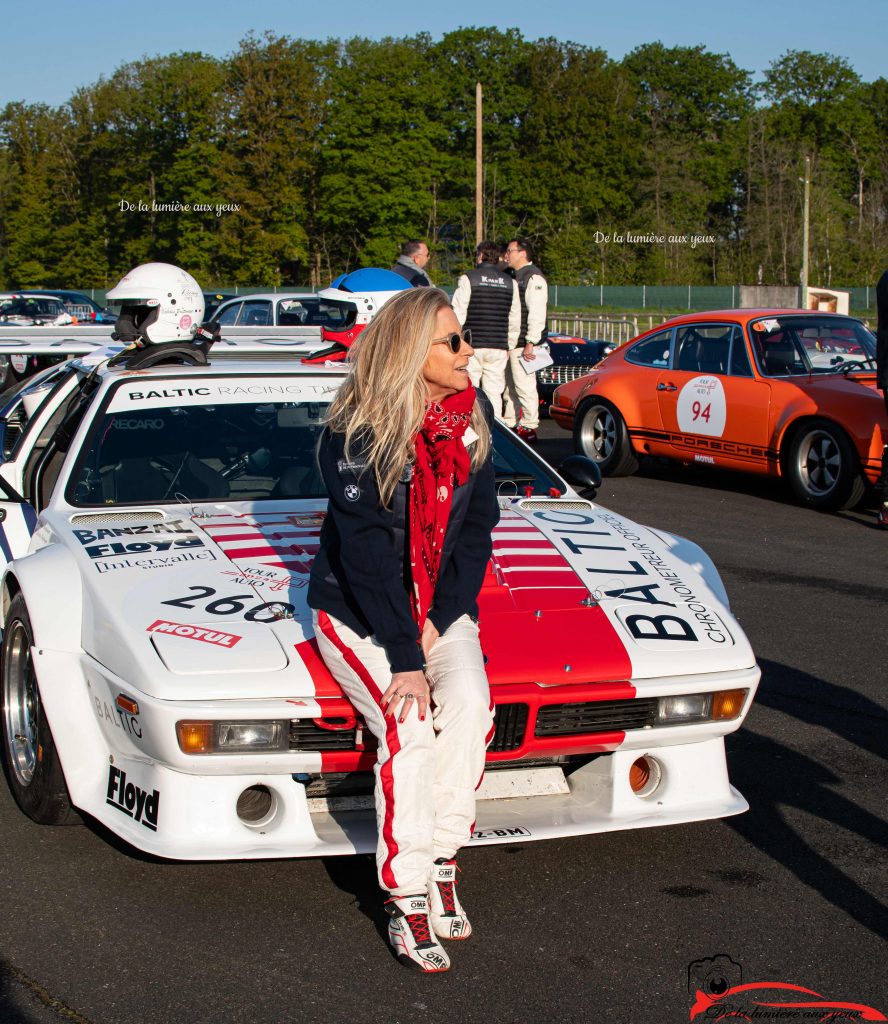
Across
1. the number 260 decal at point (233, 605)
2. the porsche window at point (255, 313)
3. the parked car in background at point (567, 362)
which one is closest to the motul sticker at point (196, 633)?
the number 260 decal at point (233, 605)

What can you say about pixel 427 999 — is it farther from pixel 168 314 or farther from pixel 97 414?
pixel 168 314

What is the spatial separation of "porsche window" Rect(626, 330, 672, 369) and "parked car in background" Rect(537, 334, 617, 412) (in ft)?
14.5

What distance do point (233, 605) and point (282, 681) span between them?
0.42m

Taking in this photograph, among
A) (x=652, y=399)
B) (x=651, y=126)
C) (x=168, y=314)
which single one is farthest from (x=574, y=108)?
(x=168, y=314)

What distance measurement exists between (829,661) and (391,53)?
72331 mm

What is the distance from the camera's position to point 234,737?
3.18 metres

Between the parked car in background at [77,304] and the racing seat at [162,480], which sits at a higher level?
the parked car in background at [77,304]

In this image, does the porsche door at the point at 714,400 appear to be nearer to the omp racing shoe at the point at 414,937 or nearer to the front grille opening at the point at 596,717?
the front grille opening at the point at 596,717

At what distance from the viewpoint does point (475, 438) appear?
11.1 ft

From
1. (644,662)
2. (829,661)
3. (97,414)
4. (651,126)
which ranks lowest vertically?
(829,661)

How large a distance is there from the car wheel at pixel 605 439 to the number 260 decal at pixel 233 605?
25.0 feet

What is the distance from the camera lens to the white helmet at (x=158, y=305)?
18.6 ft

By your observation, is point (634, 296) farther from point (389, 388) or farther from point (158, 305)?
point (389, 388)

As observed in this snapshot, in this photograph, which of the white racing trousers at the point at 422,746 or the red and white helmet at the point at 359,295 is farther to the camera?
the red and white helmet at the point at 359,295
